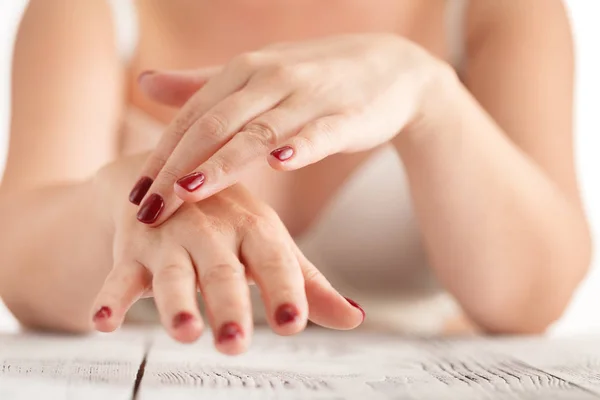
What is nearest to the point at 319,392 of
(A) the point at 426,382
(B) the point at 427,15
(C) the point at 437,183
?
(A) the point at 426,382

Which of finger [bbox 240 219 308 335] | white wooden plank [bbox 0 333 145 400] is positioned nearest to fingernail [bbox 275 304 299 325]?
finger [bbox 240 219 308 335]

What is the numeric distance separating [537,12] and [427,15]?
0.15m

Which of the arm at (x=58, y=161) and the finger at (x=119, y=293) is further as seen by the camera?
the arm at (x=58, y=161)

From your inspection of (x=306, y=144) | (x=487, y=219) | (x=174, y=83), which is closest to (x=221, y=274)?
(x=306, y=144)

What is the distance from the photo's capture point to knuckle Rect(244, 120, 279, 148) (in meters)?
0.47

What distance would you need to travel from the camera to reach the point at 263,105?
1.62ft

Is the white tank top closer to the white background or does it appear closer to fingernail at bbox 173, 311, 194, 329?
fingernail at bbox 173, 311, 194, 329

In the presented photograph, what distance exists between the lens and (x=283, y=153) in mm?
440

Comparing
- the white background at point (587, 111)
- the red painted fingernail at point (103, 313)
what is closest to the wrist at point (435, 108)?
the red painted fingernail at point (103, 313)

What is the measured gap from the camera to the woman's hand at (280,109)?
456 mm

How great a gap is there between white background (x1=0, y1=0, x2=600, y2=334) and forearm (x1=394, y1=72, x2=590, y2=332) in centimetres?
70

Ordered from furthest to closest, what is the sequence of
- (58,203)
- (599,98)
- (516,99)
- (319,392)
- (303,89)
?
(599,98), (516,99), (58,203), (303,89), (319,392)

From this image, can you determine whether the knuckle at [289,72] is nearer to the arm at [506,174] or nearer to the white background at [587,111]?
the arm at [506,174]

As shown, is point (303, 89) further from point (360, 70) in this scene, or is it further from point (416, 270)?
point (416, 270)
